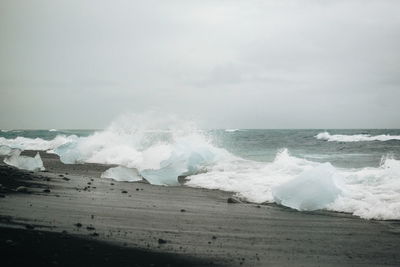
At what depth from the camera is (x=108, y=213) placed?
25.5 feet

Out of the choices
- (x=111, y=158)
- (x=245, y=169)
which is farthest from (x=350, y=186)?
(x=111, y=158)

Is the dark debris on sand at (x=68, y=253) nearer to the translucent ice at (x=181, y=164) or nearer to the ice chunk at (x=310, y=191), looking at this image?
the ice chunk at (x=310, y=191)

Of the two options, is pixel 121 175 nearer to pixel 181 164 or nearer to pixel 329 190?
pixel 181 164

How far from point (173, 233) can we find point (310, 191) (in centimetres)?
437

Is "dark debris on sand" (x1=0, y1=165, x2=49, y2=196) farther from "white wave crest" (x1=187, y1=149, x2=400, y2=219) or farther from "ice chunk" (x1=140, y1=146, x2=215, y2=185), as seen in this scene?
"white wave crest" (x1=187, y1=149, x2=400, y2=219)

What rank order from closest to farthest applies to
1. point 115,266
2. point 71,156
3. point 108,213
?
point 115,266
point 108,213
point 71,156

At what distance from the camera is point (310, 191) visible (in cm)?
956

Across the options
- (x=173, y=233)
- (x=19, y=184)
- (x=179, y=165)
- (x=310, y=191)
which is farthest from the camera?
(x=179, y=165)

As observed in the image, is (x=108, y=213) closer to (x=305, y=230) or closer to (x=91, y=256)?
(x=91, y=256)

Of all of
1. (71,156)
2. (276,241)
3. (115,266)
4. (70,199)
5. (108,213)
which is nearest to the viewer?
(115,266)

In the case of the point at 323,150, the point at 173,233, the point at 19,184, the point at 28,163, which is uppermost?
the point at 28,163

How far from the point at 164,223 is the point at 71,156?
15.7m

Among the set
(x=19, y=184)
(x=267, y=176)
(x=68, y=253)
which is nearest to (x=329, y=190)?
(x=267, y=176)

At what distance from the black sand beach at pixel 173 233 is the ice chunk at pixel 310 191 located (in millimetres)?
420
